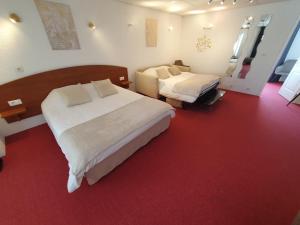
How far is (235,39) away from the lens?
3.91 metres

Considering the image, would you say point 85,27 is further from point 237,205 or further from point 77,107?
point 237,205

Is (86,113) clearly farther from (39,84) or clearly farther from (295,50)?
(295,50)

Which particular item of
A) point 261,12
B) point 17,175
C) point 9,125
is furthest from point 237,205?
point 261,12

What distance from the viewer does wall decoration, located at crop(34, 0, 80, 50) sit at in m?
2.14

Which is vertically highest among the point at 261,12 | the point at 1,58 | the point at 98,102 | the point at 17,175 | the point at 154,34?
the point at 261,12

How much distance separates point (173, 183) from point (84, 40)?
3.03 metres

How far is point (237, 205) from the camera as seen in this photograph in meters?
1.38

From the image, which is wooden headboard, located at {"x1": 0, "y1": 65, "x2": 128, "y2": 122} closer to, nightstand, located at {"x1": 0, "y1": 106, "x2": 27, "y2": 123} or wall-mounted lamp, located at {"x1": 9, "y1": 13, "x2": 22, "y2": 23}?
nightstand, located at {"x1": 0, "y1": 106, "x2": 27, "y2": 123}

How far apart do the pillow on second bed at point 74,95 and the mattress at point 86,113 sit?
8cm

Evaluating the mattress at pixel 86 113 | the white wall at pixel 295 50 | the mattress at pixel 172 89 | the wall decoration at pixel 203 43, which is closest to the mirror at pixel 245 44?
the wall decoration at pixel 203 43

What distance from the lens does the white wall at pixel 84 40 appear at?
201 cm

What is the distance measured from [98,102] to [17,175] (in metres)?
1.42

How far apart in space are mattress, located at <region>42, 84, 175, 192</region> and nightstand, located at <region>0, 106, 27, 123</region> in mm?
321

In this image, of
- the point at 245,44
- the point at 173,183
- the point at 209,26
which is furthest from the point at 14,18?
the point at 245,44
